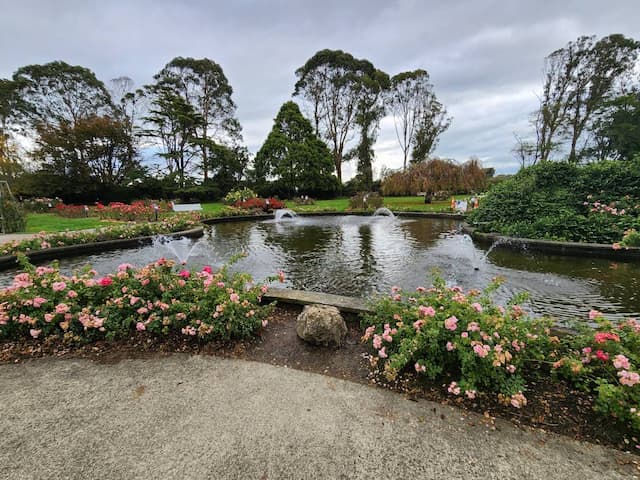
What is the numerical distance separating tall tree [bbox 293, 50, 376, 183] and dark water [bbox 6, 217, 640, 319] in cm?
2184

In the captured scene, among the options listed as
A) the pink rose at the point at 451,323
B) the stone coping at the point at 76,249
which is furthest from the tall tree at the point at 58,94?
the pink rose at the point at 451,323

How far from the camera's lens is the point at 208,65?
22.0 metres

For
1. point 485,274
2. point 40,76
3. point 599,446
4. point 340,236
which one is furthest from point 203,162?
point 599,446

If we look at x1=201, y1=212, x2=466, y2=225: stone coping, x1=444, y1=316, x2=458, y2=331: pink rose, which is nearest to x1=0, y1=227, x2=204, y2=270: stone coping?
x1=201, y1=212, x2=466, y2=225: stone coping

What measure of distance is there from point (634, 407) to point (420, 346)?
954 millimetres

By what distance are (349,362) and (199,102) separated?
2703 centimetres

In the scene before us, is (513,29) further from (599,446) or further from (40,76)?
(40,76)

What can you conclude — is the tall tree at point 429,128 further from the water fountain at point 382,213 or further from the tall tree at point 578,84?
the water fountain at point 382,213

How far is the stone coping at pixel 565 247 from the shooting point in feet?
16.1

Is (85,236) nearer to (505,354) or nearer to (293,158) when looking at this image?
(505,354)

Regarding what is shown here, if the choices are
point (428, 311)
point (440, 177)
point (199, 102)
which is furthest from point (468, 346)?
point (199, 102)

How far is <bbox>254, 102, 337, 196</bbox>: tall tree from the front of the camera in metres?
22.6

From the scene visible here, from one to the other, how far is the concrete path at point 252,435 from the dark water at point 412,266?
2.15 meters

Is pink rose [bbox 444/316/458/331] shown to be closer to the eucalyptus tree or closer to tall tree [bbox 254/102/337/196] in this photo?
tall tree [bbox 254/102/337/196]
